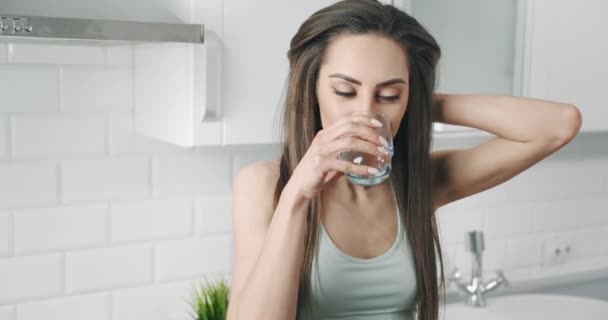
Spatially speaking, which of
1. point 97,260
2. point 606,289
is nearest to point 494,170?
point 97,260

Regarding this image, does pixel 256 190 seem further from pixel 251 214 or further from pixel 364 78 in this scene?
pixel 364 78

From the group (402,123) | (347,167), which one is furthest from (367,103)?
(402,123)

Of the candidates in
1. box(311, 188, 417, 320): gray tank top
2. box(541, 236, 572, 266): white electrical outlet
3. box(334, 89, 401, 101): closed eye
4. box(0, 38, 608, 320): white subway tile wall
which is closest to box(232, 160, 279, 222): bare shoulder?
box(311, 188, 417, 320): gray tank top

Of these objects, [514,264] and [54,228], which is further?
[514,264]

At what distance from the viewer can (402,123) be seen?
59.4 inches

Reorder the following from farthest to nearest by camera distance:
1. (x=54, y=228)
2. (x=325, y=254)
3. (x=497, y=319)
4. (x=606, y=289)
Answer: (x=606, y=289)
(x=497, y=319)
(x=54, y=228)
(x=325, y=254)

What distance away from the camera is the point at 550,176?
2.55 metres

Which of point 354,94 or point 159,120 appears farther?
point 159,120

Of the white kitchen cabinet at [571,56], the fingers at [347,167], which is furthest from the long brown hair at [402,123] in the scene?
the white kitchen cabinet at [571,56]

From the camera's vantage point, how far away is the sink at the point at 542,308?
7.45 ft

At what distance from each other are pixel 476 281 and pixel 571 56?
648mm

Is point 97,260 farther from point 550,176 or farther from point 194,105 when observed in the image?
point 550,176

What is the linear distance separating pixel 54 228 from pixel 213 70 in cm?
55

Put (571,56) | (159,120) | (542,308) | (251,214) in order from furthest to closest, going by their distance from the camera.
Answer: (542,308), (571,56), (159,120), (251,214)
